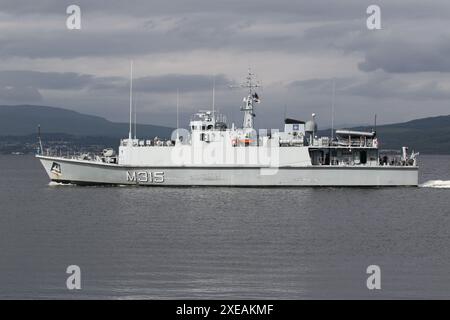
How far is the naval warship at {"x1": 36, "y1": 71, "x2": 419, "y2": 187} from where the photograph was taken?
197 feet

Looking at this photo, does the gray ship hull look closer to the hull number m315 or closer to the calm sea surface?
the hull number m315

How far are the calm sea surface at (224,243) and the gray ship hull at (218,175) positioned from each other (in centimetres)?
76

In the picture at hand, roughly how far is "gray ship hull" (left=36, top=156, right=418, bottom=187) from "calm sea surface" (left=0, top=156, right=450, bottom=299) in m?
0.76

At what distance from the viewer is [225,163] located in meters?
60.1

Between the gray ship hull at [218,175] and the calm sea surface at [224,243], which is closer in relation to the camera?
the calm sea surface at [224,243]

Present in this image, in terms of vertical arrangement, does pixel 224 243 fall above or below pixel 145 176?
below

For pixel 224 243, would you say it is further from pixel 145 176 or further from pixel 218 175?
pixel 145 176

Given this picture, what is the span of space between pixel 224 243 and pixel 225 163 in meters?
23.2

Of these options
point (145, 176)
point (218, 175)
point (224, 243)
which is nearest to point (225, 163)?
point (218, 175)

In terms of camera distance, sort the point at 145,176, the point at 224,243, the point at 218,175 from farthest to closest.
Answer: the point at 145,176, the point at 218,175, the point at 224,243

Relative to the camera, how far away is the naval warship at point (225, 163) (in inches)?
2361

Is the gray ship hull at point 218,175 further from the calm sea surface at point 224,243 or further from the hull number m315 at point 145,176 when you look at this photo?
the calm sea surface at point 224,243
